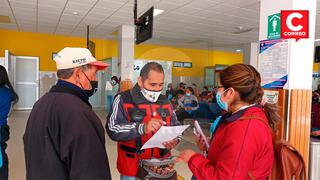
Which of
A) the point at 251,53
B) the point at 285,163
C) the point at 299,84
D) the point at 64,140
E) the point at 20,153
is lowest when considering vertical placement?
the point at 20,153

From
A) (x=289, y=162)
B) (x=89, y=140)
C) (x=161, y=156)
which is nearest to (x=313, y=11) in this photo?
(x=289, y=162)

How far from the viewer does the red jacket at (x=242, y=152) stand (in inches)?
45.6

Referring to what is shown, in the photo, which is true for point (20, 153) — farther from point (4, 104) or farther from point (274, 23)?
point (274, 23)

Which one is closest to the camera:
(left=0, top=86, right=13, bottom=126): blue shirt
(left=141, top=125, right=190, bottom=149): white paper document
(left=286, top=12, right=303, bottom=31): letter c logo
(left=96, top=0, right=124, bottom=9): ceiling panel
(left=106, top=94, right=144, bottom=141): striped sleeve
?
(left=141, top=125, right=190, bottom=149): white paper document

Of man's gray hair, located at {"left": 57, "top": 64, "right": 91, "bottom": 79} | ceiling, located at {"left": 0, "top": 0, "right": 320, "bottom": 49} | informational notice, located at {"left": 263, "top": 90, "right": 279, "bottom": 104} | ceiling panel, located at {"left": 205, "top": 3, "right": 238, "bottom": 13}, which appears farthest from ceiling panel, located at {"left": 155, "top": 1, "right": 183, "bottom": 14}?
man's gray hair, located at {"left": 57, "top": 64, "right": 91, "bottom": 79}

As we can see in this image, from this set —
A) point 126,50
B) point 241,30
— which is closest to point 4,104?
point 126,50

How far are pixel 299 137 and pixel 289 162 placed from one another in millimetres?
1084

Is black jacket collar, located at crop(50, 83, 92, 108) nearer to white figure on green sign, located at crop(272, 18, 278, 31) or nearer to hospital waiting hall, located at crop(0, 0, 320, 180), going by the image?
hospital waiting hall, located at crop(0, 0, 320, 180)

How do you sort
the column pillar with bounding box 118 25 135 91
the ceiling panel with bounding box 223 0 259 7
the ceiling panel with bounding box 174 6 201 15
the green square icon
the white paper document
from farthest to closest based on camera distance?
1. the column pillar with bounding box 118 25 135 91
2. the ceiling panel with bounding box 174 6 201 15
3. the ceiling panel with bounding box 223 0 259 7
4. the green square icon
5. the white paper document

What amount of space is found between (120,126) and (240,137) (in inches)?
34.0

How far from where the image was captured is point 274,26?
2373 millimetres

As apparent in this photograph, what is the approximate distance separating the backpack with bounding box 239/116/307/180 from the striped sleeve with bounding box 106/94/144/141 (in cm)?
79

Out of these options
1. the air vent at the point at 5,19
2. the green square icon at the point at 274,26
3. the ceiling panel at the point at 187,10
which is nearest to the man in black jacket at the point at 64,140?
the green square icon at the point at 274,26

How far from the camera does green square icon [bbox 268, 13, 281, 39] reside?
2.33 metres
